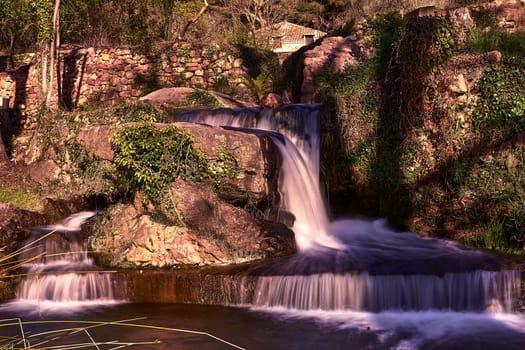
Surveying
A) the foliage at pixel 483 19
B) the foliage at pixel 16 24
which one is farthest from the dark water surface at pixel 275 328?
the foliage at pixel 16 24

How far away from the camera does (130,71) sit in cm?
2092

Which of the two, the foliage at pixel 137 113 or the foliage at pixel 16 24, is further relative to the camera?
the foliage at pixel 16 24

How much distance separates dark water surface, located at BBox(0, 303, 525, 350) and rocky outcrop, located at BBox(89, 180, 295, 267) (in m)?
1.19

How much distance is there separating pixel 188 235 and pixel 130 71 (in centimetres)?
1235

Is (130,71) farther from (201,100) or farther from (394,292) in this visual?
(394,292)

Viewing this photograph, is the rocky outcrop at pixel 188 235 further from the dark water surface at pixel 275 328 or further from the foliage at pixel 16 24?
the foliage at pixel 16 24

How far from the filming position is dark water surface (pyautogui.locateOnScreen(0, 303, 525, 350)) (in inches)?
275

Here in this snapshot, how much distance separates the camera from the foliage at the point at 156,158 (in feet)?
34.9

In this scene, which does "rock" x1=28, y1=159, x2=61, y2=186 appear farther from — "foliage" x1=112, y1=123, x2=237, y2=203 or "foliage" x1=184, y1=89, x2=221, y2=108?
"foliage" x1=184, y1=89, x2=221, y2=108

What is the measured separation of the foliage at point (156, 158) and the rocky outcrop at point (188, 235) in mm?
235

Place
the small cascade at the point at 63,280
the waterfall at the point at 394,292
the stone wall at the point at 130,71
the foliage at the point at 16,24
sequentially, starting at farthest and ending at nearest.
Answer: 1. the foliage at the point at 16,24
2. the stone wall at the point at 130,71
3. the small cascade at the point at 63,280
4. the waterfall at the point at 394,292

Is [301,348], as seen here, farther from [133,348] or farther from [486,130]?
[486,130]

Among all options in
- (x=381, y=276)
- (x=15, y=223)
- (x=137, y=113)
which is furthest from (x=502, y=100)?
(x=15, y=223)

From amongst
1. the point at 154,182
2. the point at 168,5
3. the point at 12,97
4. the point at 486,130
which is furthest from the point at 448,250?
the point at 168,5
